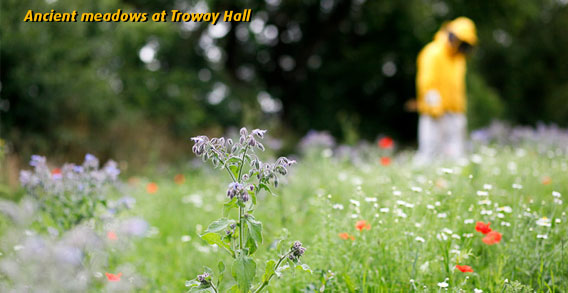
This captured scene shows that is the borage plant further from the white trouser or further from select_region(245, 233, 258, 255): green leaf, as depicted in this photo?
the white trouser

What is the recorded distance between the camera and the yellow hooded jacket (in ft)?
20.8

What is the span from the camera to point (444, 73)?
251 inches

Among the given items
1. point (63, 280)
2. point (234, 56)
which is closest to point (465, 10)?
point (234, 56)

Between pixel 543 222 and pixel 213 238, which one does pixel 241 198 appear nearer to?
pixel 213 238

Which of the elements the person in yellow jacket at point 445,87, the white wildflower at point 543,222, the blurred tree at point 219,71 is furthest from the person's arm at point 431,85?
the white wildflower at point 543,222

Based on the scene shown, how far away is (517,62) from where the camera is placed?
2333 cm

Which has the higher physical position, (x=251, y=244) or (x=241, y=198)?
(x=241, y=198)

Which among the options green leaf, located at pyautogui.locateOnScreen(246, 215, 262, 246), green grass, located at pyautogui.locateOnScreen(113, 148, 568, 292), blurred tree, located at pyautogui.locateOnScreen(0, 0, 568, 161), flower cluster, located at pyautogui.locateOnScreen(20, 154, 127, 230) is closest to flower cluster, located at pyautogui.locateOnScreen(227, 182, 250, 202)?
green leaf, located at pyautogui.locateOnScreen(246, 215, 262, 246)

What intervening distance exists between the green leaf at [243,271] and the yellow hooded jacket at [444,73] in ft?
17.2

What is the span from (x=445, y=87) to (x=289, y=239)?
186 inches

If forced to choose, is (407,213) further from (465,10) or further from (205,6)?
(465,10)

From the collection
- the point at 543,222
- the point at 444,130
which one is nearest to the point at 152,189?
the point at 543,222

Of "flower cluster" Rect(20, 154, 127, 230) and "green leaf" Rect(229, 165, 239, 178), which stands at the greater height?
"flower cluster" Rect(20, 154, 127, 230)

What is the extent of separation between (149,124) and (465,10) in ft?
33.8
